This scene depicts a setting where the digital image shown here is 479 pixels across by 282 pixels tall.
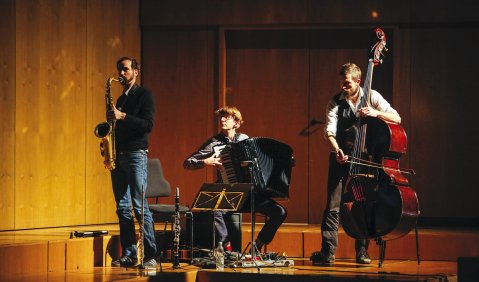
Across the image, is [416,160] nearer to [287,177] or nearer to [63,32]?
[287,177]

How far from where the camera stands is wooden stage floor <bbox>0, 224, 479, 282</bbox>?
6.20m

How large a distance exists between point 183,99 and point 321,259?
287 cm

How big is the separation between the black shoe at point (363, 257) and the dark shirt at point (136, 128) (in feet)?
6.00

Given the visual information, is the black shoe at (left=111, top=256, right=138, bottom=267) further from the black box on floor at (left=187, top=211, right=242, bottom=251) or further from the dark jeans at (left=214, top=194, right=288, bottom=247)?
the dark jeans at (left=214, top=194, right=288, bottom=247)

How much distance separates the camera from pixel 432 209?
8.73m

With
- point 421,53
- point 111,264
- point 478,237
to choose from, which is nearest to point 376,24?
point 421,53

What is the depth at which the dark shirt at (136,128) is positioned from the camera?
6.57m

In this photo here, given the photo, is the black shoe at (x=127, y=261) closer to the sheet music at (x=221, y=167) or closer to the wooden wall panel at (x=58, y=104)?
the sheet music at (x=221, y=167)

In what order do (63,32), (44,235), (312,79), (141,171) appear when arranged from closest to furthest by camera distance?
(141,171)
(44,235)
(63,32)
(312,79)

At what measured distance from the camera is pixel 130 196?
22.0 ft

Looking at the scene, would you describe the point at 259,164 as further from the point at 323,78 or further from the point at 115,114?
the point at 323,78

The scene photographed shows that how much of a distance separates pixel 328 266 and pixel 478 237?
1451 millimetres

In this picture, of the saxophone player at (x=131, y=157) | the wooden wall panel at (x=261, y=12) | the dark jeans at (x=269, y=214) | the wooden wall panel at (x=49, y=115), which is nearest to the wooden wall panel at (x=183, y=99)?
the wooden wall panel at (x=261, y=12)

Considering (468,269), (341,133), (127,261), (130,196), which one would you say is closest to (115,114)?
(130,196)
